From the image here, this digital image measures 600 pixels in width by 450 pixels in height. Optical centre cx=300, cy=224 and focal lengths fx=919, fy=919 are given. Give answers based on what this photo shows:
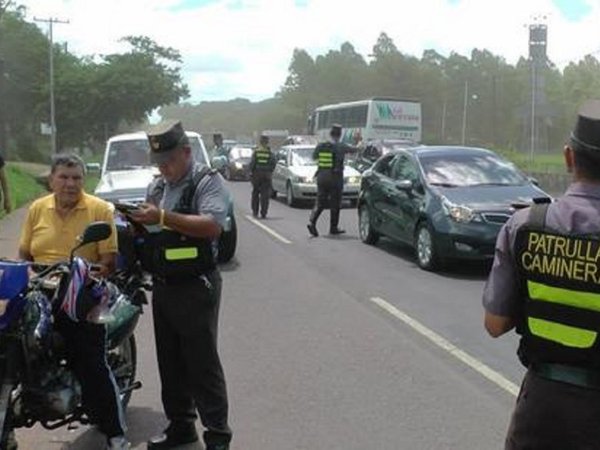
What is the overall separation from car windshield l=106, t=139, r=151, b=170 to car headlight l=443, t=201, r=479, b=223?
501 centimetres

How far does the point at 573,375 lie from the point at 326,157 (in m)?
12.5

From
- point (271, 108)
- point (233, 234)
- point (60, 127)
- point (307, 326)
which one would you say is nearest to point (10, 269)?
point (307, 326)

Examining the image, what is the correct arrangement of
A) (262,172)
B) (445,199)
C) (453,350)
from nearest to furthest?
(453,350) → (445,199) → (262,172)

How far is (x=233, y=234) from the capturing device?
40.1 ft

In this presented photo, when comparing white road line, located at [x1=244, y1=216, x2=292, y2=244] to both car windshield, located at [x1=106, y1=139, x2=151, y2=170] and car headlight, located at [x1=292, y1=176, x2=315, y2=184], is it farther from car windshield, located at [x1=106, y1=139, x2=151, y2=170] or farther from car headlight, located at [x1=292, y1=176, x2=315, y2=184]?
car headlight, located at [x1=292, y1=176, x2=315, y2=184]

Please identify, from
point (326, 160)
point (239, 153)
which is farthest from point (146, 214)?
point (239, 153)

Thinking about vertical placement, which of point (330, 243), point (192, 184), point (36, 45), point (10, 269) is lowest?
point (330, 243)

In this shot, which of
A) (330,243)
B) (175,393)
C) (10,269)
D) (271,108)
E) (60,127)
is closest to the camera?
(10,269)

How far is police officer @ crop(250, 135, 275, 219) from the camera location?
18.0m

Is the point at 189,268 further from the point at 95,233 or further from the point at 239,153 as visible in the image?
the point at 239,153

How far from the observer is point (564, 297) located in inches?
107

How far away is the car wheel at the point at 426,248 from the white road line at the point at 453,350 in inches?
76.3

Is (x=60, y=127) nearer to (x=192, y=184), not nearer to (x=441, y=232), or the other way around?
(x=441, y=232)

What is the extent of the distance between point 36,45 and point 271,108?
91.2 meters
